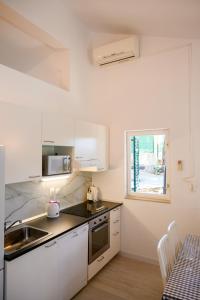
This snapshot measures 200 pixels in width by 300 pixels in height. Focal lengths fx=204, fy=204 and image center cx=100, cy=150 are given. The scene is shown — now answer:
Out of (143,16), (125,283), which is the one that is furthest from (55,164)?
(143,16)

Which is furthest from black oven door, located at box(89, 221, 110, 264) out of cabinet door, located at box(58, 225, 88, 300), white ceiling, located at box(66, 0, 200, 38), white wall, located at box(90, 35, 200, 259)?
white ceiling, located at box(66, 0, 200, 38)

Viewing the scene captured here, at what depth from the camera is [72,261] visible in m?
2.19

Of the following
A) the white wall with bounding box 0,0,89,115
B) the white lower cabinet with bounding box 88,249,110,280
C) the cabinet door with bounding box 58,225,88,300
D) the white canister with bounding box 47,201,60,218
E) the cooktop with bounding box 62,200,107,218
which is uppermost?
Result: the white wall with bounding box 0,0,89,115

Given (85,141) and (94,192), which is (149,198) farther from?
(85,141)

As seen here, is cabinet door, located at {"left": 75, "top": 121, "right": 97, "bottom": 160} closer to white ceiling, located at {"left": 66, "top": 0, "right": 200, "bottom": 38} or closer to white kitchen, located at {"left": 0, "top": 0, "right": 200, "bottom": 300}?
white kitchen, located at {"left": 0, "top": 0, "right": 200, "bottom": 300}

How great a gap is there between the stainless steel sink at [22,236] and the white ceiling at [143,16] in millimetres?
2618

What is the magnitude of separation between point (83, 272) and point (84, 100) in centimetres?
250

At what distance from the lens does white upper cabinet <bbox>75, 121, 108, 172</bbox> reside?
2.74 m

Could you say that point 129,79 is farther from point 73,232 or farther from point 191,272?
point 191,272

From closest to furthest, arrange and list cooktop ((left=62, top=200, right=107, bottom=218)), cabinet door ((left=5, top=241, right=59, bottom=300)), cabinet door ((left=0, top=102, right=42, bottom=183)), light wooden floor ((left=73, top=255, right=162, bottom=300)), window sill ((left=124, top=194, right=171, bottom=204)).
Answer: cabinet door ((left=5, top=241, right=59, bottom=300))
cabinet door ((left=0, top=102, right=42, bottom=183))
light wooden floor ((left=73, top=255, right=162, bottom=300))
cooktop ((left=62, top=200, right=107, bottom=218))
window sill ((left=124, top=194, right=171, bottom=204))

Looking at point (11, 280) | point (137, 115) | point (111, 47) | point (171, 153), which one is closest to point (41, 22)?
point (111, 47)

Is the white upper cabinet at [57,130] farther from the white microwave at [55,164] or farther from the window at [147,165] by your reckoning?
the window at [147,165]

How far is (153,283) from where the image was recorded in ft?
8.34

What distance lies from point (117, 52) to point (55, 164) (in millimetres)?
1941
